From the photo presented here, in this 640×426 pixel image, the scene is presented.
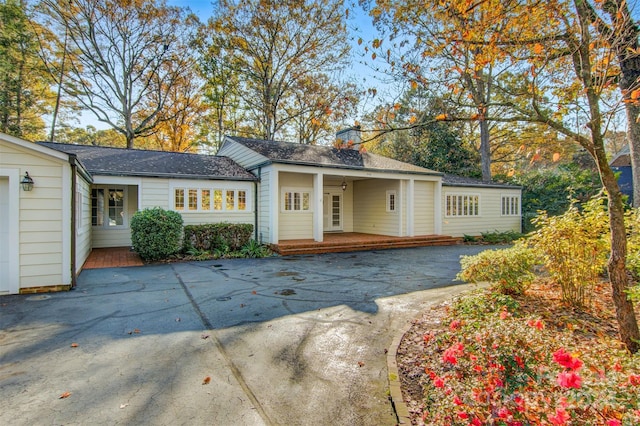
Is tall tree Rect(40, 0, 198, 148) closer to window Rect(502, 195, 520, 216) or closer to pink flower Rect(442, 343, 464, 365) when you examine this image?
window Rect(502, 195, 520, 216)

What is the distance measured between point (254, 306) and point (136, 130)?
20.7 m

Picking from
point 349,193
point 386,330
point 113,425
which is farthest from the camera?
point 349,193

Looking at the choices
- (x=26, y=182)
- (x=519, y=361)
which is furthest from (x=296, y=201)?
(x=519, y=361)

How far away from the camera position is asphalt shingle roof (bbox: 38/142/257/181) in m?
10.8

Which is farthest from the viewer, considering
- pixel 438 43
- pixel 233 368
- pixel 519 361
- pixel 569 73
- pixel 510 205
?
pixel 510 205

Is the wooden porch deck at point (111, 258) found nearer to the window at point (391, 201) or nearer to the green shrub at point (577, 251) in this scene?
the green shrub at point (577, 251)

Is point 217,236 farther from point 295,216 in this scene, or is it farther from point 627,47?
point 627,47

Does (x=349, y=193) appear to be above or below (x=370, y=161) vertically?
below

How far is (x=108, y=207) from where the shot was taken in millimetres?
11867

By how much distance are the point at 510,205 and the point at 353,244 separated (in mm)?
10431

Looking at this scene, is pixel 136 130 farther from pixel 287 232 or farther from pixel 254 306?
pixel 254 306

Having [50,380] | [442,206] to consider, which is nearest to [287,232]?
[442,206]

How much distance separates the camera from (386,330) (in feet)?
13.9

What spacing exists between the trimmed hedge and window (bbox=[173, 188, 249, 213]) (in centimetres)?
117
